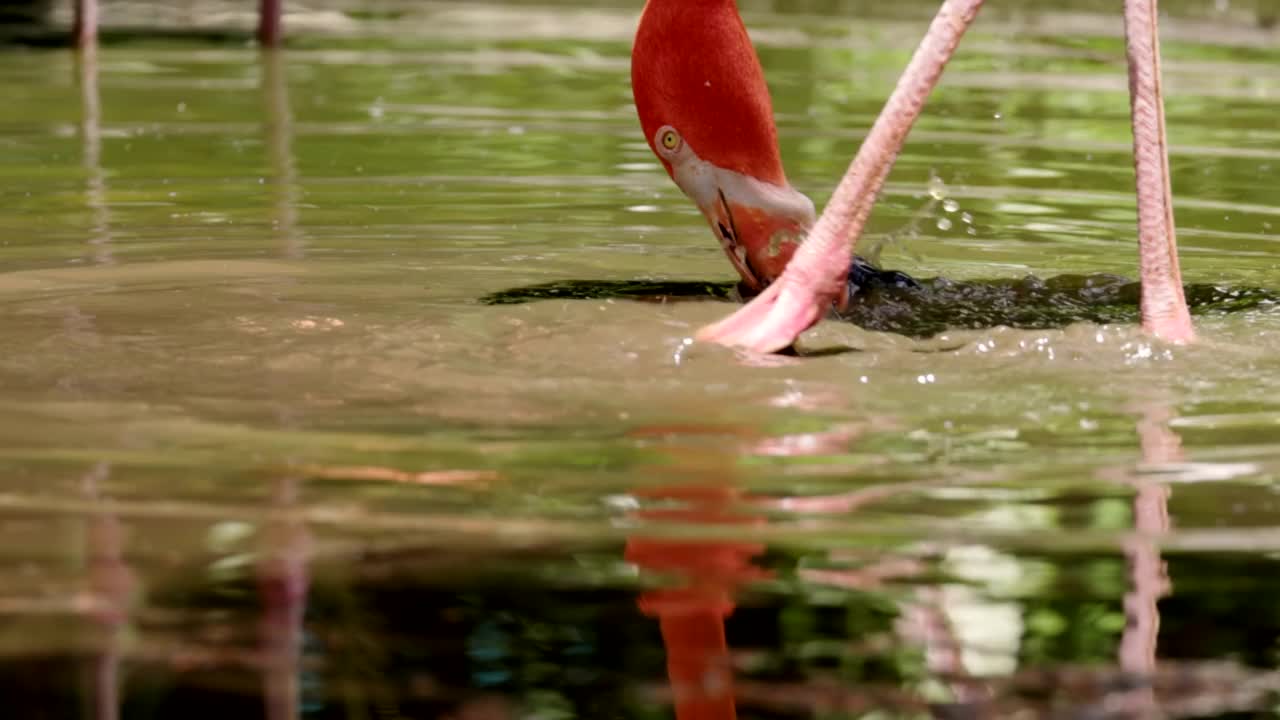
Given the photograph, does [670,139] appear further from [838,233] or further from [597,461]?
[597,461]

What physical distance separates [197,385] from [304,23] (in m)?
9.97

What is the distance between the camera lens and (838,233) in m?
3.85

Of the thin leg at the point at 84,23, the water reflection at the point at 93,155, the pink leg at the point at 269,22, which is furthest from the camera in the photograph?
the pink leg at the point at 269,22

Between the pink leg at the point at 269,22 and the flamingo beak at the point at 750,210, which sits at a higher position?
the flamingo beak at the point at 750,210

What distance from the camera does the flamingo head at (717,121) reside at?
415 centimetres

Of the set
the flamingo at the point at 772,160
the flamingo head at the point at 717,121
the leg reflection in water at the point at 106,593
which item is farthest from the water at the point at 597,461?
the flamingo head at the point at 717,121

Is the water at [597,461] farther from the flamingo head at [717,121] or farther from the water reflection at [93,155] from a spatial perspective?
the flamingo head at [717,121]

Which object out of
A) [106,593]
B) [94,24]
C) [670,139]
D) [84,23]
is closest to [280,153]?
[670,139]

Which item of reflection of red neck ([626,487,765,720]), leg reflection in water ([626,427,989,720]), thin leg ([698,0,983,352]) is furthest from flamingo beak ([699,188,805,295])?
reflection of red neck ([626,487,765,720])

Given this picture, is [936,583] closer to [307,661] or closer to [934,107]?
[307,661]

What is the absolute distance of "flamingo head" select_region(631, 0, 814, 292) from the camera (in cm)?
415

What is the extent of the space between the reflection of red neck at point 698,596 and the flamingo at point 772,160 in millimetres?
927

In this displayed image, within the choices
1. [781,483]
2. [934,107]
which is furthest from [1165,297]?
[934,107]

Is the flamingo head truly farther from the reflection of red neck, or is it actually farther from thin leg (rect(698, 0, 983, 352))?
the reflection of red neck
